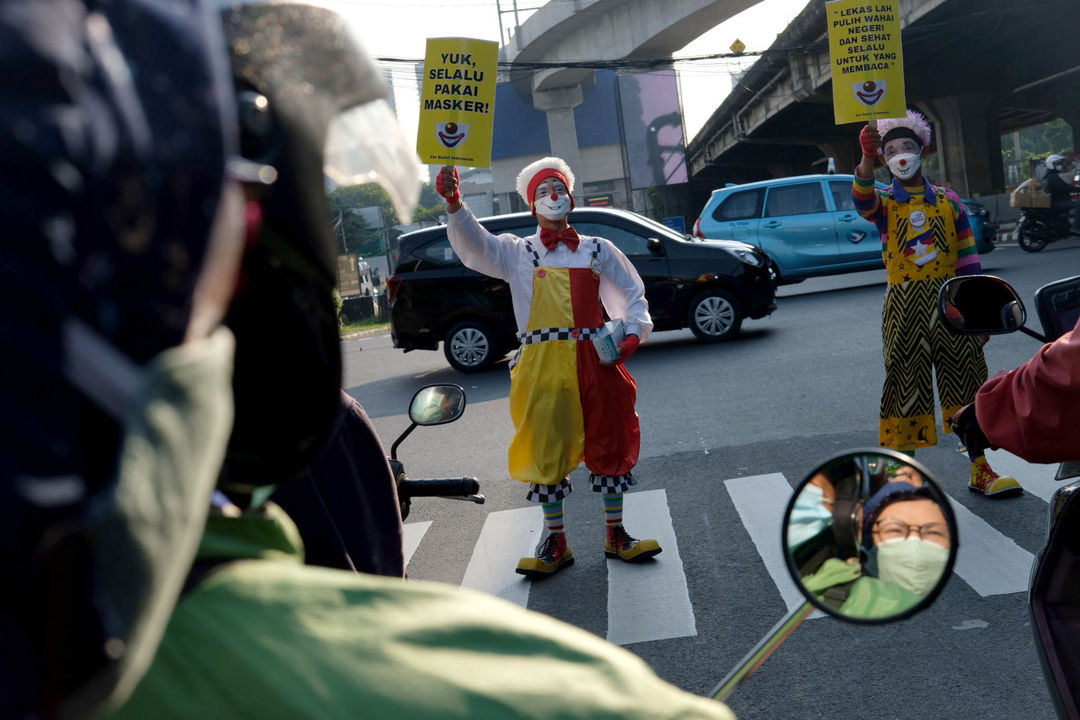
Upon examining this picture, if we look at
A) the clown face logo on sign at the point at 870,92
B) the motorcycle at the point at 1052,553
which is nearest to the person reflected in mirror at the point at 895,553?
the motorcycle at the point at 1052,553

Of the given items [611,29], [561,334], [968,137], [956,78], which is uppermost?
[611,29]

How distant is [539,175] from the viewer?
5406 mm

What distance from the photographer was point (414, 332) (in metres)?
12.7

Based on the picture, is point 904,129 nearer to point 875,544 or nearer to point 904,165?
point 904,165

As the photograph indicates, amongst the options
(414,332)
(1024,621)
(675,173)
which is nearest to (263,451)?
(1024,621)

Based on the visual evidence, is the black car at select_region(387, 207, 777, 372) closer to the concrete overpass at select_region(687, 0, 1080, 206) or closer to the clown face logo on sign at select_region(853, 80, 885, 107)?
the clown face logo on sign at select_region(853, 80, 885, 107)

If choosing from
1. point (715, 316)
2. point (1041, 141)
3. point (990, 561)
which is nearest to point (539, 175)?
point (990, 561)

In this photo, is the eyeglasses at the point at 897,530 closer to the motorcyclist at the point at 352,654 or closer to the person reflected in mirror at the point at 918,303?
the motorcyclist at the point at 352,654

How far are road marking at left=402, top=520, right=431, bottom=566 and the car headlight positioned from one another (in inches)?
289

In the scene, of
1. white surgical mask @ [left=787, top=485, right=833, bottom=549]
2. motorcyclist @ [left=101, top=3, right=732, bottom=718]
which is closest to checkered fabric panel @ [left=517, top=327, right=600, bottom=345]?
white surgical mask @ [left=787, top=485, right=833, bottom=549]

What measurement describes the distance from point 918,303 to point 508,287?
23.9ft

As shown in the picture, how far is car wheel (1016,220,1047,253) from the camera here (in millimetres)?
19344

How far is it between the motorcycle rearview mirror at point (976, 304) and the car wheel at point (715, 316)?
10034 mm

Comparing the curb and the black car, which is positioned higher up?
the black car
